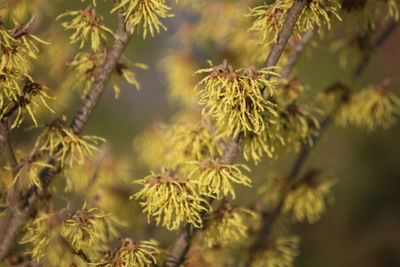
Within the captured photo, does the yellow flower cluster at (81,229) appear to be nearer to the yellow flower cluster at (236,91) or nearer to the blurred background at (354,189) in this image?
the yellow flower cluster at (236,91)

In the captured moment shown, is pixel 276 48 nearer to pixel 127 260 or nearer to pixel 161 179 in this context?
pixel 161 179

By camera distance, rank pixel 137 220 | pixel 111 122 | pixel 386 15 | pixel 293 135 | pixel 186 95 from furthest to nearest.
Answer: pixel 111 122
pixel 186 95
pixel 137 220
pixel 386 15
pixel 293 135

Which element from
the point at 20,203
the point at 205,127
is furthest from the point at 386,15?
the point at 20,203

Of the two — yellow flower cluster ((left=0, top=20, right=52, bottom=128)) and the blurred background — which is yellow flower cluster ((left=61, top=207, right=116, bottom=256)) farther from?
the blurred background

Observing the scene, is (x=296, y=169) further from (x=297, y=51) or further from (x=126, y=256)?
(x=126, y=256)

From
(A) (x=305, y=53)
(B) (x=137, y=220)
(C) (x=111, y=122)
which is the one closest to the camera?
(A) (x=305, y=53)

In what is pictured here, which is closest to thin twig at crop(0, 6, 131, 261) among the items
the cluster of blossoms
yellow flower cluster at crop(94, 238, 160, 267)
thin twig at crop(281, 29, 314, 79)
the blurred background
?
yellow flower cluster at crop(94, 238, 160, 267)

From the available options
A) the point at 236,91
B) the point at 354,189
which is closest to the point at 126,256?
the point at 236,91
